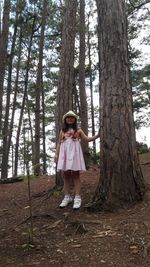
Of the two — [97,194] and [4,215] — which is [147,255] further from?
[4,215]

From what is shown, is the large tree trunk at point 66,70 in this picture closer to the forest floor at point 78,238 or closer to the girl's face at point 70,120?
the girl's face at point 70,120

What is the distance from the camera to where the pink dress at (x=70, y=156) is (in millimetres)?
5949

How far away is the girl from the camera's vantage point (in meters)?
5.95

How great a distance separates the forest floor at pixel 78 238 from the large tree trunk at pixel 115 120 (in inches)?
11.2

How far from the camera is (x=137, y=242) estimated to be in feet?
13.4

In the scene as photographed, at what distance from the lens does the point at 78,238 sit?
175 inches

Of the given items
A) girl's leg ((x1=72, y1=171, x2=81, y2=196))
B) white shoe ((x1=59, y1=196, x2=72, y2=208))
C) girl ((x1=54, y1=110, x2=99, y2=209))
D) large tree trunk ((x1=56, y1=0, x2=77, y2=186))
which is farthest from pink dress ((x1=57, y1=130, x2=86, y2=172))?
large tree trunk ((x1=56, y1=0, x2=77, y2=186))

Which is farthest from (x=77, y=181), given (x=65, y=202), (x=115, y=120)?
(x=115, y=120)

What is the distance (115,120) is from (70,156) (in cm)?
108

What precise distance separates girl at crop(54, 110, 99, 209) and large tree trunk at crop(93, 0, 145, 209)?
0.49m

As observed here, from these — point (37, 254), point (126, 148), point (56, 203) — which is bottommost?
point (37, 254)

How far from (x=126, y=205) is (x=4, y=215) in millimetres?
2259

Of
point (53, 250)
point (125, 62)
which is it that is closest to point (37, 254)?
point (53, 250)

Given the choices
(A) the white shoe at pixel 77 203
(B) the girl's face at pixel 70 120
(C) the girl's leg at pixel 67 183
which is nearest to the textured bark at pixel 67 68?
(B) the girl's face at pixel 70 120
